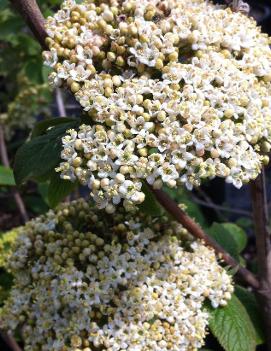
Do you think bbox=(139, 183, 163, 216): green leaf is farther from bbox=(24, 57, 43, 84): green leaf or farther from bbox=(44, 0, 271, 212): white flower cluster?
bbox=(24, 57, 43, 84): green leaf

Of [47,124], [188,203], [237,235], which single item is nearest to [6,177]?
[47,124]

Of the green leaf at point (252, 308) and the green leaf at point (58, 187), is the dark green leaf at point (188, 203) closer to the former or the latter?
the green leaf at point (252, 308)

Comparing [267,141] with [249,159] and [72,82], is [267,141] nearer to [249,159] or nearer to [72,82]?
[249,159]

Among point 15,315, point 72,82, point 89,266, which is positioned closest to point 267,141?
point 72,82

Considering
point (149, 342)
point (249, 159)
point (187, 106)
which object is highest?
point (187, 106)

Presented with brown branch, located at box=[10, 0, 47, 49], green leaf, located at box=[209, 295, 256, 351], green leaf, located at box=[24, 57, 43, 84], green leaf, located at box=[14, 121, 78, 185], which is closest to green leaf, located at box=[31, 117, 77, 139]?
green leaf, located at box=[14, 121, 78, 185]

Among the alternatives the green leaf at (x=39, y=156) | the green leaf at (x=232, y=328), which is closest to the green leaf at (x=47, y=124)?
the green leaf at (x=39, y=156)

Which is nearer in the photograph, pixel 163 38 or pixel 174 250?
pixel 163 38
